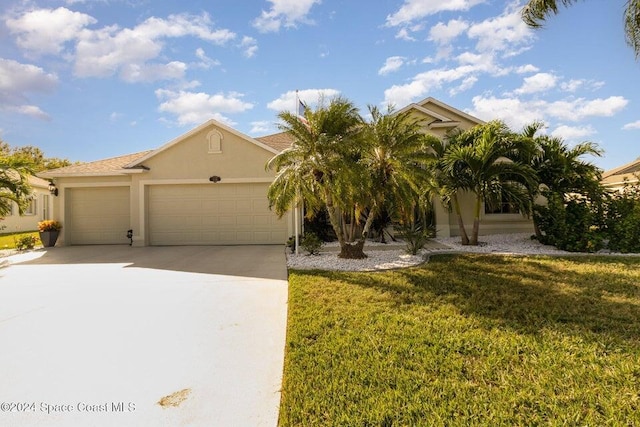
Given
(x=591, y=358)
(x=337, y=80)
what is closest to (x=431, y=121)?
(x=337, y=80)

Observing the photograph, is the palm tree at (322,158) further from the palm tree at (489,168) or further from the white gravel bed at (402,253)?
the palm tree at (489,168)

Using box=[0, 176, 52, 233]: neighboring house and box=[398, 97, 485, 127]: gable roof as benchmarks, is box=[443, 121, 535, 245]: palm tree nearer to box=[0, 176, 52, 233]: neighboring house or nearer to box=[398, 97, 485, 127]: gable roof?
box=[398, 97, 485, 127]: gable roof

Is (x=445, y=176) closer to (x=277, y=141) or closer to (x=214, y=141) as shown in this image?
(x=214, y=141)

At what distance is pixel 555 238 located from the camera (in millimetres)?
10562

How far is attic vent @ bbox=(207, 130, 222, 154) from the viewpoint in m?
13.5

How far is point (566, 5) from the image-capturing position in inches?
414

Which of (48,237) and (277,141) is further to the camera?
(277,141)

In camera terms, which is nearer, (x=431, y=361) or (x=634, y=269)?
(x=431, y=361)

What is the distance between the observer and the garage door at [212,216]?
1352 centimetres

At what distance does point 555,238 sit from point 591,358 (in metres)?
8.64

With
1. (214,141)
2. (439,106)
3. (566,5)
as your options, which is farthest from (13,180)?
(566,5)

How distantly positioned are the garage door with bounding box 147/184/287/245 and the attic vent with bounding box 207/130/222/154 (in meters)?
1.52

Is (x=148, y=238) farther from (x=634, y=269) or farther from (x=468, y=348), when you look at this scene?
(x=634, y=269)

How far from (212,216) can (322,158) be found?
741cm
